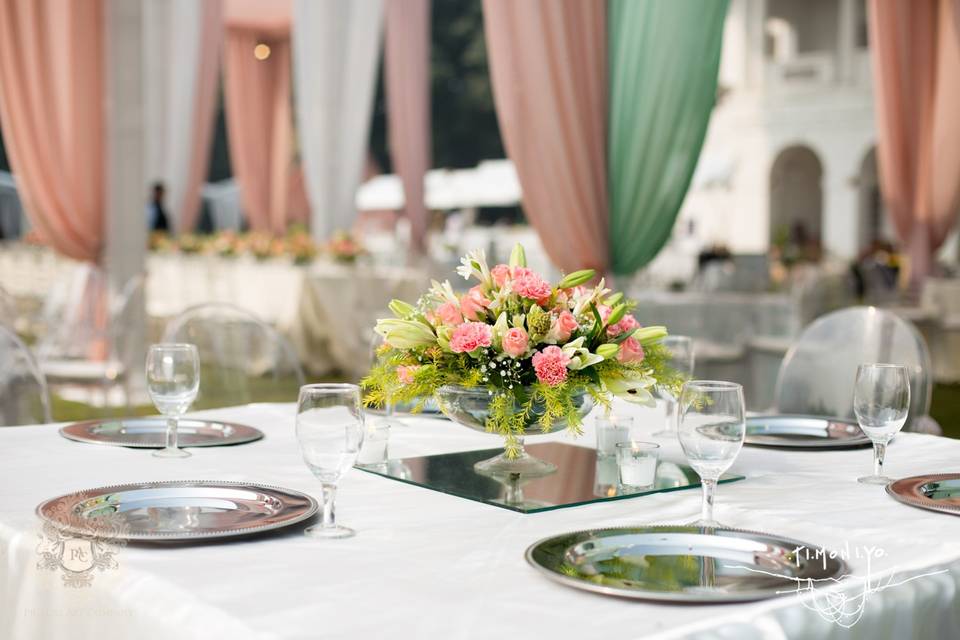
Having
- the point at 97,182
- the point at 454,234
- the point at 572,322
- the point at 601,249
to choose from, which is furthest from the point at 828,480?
the point at 454,234

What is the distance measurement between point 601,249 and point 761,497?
277 centimetres

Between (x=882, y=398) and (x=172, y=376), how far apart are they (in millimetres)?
1175

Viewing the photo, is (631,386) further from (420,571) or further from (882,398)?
(420,571)

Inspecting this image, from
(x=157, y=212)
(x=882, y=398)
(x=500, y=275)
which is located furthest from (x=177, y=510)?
(x=157, y=212)

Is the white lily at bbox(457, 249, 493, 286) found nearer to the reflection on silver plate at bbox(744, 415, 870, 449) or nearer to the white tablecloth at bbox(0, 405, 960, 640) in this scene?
the white tablecloth at bbox(0, 405, 960, 640)

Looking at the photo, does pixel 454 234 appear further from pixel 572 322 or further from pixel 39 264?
pixel 572 322

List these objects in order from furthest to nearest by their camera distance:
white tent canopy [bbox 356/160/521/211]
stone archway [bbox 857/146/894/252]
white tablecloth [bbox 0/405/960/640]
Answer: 1. stone archway [bbox 857/146/894/252]
2. white tent canopy [bbox 356/160/521/211]
3. white tablecloth [bbox 0/405/960/640]

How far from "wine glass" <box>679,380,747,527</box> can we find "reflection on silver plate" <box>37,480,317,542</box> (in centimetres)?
51

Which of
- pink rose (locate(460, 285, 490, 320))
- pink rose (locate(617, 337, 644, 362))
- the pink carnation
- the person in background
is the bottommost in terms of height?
pink rose (locate(617, 337, 644, 362))

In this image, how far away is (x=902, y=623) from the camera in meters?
1.28

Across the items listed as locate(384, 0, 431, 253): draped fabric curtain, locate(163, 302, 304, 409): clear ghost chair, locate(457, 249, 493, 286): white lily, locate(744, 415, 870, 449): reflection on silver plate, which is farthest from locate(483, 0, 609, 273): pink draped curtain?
locate(384, 0, 431, 253): draped fabric curtain

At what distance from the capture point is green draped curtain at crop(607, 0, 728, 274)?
430 centimetres

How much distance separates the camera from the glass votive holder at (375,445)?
196 cm

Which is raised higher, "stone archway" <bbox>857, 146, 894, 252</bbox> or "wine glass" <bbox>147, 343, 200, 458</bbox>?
"stone archway" <bbox>857, 146, 894, 252</bbox>
